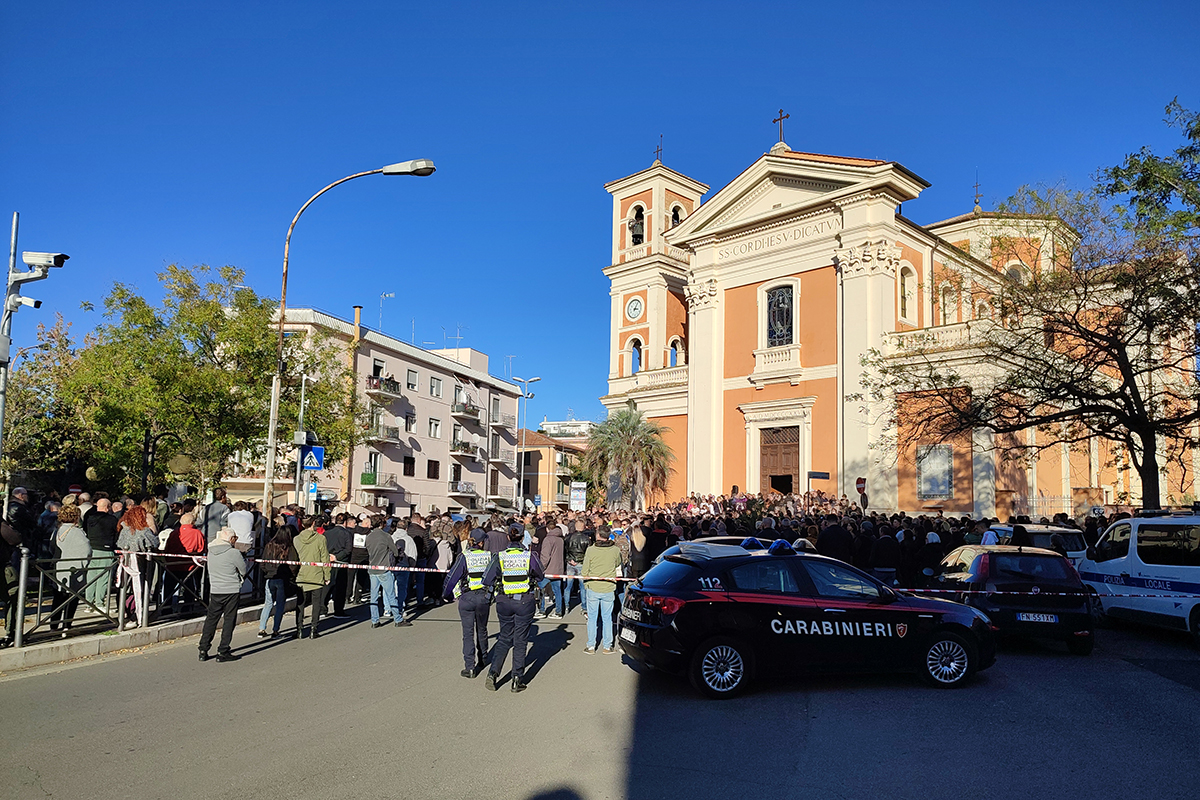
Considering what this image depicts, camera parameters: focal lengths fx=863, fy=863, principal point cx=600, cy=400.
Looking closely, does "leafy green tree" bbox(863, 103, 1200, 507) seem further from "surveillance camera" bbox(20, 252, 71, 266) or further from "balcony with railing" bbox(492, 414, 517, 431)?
"balcony with railing" bbox(492, 414, 517, 431)

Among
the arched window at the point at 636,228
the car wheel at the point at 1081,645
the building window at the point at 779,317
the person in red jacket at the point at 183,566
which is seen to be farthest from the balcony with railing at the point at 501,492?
the car wheel at the point at 1081,645

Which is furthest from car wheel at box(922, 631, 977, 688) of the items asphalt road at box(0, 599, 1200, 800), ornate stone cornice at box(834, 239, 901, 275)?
ornate stone cornice at box(834, 239, 901, 275)

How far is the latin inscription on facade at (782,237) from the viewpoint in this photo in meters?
34.9

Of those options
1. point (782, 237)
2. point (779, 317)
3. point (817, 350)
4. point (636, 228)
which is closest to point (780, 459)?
point (817, 350)

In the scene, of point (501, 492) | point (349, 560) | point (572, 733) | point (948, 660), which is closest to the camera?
point (572, 733)

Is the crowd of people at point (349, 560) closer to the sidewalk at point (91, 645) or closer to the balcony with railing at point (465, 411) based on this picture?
the sidewalk at point (91, 645)

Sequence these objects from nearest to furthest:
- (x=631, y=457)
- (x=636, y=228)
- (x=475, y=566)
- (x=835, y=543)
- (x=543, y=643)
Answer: (x=475, y=566), (x=543, y=643), (x=835, y=543), (x=631, y=457), (x=636, y=228)

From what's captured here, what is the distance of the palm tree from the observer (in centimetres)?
3866

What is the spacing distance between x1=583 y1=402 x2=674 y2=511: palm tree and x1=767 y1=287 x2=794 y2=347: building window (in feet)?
22.5

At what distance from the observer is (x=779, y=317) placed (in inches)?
1443

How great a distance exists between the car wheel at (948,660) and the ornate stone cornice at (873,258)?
25.8 metres

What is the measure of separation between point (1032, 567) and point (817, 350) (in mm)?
24310

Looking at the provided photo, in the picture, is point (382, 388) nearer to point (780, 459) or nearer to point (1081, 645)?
point (780, 459)

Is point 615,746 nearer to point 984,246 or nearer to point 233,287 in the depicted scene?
point 984,246
